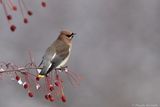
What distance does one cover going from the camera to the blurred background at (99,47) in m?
10.6

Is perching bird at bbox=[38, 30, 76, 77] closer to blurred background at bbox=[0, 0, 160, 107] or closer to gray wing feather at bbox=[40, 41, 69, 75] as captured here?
gray wing feather at bbox=[40, 41, 69, 75]

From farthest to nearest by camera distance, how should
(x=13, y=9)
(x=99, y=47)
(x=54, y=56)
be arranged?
(x=99, y=47) → (x=54, y=56) → (x=13, y=9)

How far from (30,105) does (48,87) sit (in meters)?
6.03

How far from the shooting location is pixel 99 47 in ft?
41.7

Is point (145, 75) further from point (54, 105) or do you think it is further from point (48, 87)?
point (48, 87)

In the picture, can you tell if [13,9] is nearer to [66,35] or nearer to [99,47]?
[66,35]

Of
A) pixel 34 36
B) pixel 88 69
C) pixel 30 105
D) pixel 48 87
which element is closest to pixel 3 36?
pixel 34 36

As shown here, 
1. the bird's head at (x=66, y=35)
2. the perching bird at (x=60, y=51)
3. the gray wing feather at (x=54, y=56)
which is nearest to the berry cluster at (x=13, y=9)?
the gray wing feather at (x=54, y=56)

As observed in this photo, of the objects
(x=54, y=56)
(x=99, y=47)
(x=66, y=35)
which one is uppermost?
(x=99, y=47)

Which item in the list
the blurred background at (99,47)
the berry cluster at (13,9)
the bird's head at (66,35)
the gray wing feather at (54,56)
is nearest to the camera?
the berry cluster at (13,9)

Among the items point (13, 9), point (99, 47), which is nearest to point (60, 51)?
point (13, 9)

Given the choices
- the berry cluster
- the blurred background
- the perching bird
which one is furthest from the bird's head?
the blurred background

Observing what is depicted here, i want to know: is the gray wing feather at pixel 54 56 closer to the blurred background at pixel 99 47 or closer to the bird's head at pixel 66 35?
the bird's head at pixel 66 35

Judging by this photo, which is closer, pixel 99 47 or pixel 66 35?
pixel 66 35
